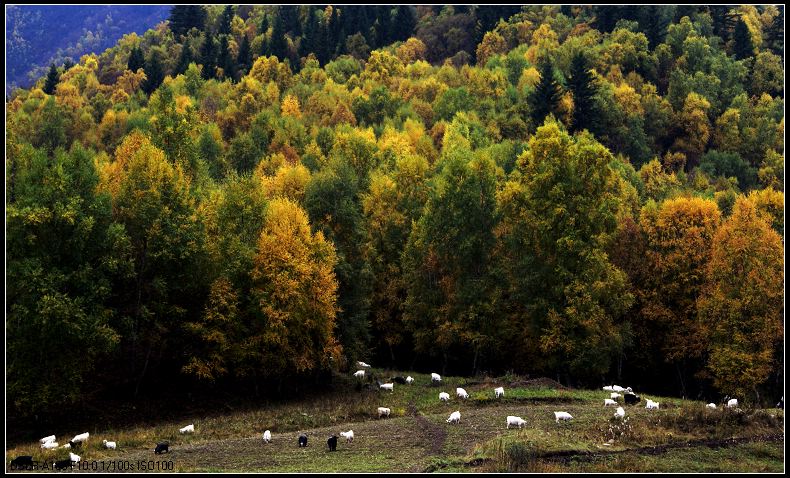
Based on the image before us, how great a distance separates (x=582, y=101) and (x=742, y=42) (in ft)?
177

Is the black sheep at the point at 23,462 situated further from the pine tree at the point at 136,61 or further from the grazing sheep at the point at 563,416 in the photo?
the pine tree at the point at 136,61

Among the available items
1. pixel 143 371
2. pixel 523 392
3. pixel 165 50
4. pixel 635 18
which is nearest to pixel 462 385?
pixel 523 392

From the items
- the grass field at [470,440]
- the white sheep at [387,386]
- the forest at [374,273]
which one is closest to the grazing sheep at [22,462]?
the grass field at [470,440]

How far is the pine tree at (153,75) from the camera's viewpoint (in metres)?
155

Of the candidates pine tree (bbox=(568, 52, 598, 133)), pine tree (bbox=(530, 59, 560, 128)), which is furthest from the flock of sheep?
pine tree (bbox=(530, 59, 560, 128))

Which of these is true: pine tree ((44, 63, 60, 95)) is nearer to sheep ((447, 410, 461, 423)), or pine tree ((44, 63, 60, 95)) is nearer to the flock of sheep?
the flock of sheep

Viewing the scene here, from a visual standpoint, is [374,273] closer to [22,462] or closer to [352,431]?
[352,431]

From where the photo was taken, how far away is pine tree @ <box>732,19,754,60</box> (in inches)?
5536

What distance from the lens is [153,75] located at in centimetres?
15600

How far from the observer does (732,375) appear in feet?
168

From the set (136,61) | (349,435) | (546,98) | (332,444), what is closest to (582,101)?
(546,98)

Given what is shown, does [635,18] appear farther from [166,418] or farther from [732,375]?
[166,418]

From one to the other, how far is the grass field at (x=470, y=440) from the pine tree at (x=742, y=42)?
11991 cm

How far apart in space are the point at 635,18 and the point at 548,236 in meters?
115
